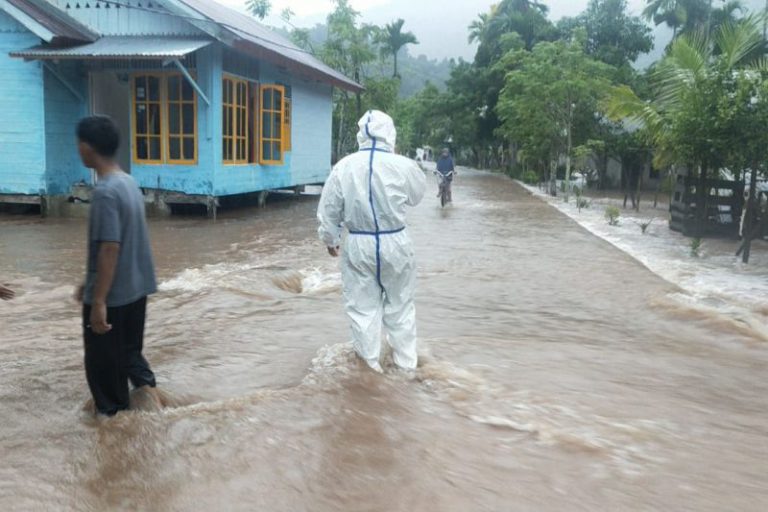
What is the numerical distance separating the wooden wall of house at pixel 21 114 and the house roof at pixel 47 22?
0.52 m

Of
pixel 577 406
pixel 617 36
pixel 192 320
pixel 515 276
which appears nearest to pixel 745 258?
pixel 515 276

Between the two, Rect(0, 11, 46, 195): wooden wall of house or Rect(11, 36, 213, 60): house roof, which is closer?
Rect(11, 36, 213, 60): house roof

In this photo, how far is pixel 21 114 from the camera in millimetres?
13984

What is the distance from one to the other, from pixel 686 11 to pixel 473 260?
37.7 m

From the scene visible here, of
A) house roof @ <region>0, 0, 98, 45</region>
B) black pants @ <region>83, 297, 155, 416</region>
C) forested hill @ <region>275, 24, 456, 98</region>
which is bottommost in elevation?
black pants @ <region>83, 297, 155, 416</region>

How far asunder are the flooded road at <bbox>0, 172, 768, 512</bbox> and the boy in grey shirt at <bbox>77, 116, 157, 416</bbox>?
31cm

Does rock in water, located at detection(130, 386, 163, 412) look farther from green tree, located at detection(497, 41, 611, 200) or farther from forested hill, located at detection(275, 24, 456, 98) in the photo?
forested hill, located at detection(275, 24, 456, 98)

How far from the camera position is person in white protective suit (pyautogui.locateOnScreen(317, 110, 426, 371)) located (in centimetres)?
485

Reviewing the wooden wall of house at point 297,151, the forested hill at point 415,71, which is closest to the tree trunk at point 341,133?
the wooden wall of house at point 297,151

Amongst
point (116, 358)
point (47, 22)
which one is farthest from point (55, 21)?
point (116, 358)

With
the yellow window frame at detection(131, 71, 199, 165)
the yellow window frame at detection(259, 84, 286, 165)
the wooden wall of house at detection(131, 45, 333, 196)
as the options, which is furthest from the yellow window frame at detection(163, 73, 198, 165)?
the yellow window frame at detection(259, 84, 286, 165)

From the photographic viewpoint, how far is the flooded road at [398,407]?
3469 mm

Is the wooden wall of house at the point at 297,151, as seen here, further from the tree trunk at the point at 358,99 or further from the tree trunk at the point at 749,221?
the tree trunk at the point at 749,221

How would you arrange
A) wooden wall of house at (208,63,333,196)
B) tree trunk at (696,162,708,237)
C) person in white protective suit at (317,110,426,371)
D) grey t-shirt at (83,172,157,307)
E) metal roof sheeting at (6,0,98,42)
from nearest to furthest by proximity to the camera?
grey t-shirt at (83,172,157,307), person in white protective suit at (317,110,426,371), tree trunk at (696,162,708,237), metal roof sheeting at (6,0,98,42), wooden wall of house at (208,63,333,196)
